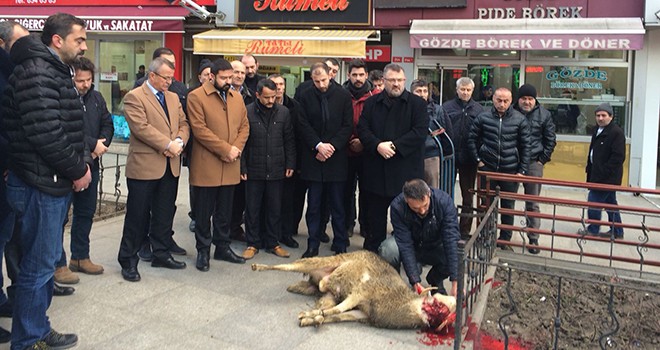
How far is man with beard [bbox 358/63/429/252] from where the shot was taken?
5434 millimetres

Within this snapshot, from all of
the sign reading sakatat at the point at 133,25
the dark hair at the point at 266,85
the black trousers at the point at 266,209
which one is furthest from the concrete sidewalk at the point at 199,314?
the sign reading sakatat at the point at 133,25

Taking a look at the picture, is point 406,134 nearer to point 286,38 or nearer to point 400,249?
point 400,249

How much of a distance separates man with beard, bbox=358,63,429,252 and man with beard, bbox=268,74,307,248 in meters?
0.79

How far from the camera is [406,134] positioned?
5.45m

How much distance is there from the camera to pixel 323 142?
577 cm

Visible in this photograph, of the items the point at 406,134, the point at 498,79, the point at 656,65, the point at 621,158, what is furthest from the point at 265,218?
the point at 656,65

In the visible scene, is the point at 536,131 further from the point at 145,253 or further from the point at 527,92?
the point at 145,253

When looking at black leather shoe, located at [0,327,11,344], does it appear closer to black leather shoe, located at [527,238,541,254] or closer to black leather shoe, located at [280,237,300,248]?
black leather shoe, located at [280,237,300,248]

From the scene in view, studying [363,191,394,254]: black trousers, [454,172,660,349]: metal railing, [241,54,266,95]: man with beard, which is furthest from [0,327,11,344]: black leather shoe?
[241,54,266,95]: man with beard

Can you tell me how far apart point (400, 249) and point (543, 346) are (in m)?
1.24

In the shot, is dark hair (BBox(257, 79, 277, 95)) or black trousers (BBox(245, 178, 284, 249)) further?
black trousers (BBox(245, 178, 284, 249))

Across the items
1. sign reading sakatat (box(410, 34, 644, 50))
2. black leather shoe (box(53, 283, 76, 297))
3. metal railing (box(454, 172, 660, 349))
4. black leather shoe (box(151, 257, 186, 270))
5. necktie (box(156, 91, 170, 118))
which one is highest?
sign reading sakatat (box(410, 34, 644, 50))

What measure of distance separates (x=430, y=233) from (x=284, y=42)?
7.31m

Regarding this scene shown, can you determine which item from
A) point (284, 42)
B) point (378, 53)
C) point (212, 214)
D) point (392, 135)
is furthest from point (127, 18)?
point (392, 135)
